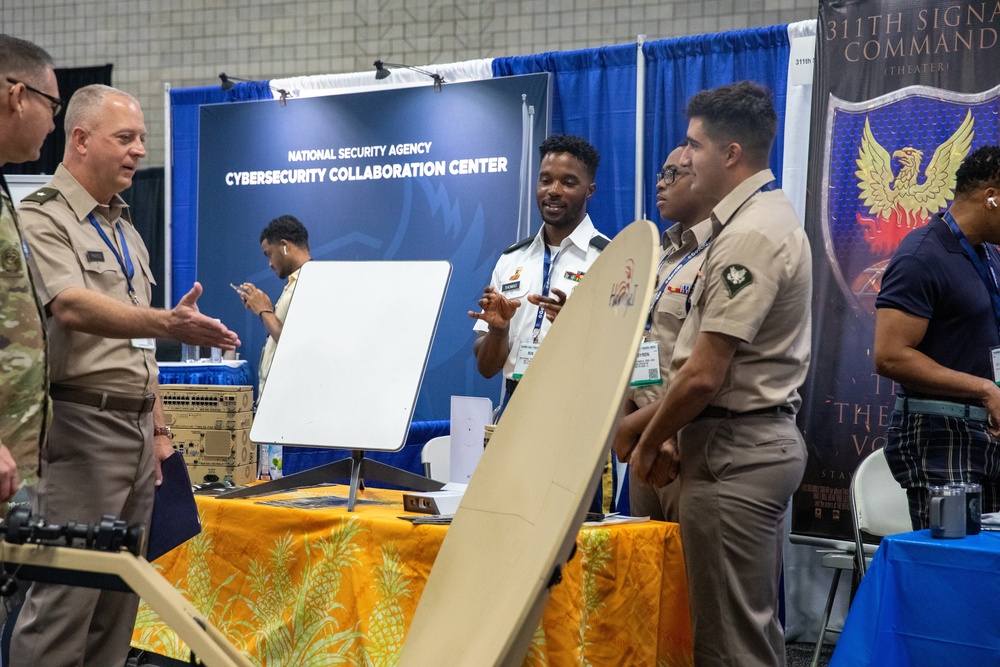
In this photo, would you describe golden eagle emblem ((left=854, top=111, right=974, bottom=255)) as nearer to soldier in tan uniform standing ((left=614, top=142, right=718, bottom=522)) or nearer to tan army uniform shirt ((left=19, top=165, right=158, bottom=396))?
soldier in tan uniform standing ((left=614, top=142, right=718, bottom=522))

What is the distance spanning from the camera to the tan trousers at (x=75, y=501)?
2.33 meters

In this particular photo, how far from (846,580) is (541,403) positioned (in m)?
2.82

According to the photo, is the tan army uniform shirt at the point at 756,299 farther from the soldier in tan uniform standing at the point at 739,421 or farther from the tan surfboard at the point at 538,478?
the tan surfboard at the point at 538,478

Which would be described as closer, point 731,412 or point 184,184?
point 731,412

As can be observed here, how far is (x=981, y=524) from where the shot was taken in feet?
6.99

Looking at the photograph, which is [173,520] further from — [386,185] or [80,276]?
[386,185]

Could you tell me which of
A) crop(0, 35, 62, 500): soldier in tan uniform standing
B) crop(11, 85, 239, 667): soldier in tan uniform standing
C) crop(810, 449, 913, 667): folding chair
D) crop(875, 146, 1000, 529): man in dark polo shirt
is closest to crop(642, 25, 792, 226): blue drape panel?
crop(810, 449, 913, 667): folding chair

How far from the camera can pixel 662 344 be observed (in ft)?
8.10

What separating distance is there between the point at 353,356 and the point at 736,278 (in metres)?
1.08

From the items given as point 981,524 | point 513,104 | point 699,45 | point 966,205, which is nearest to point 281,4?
point 513,104

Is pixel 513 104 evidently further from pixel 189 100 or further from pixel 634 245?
pixel 634 245

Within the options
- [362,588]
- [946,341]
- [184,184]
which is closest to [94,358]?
[362,588]

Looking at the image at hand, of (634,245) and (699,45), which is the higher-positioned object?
(699,45)

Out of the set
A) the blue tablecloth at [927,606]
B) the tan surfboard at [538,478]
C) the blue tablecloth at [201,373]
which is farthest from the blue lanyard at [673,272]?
the blue tablecloth at [201,373]
